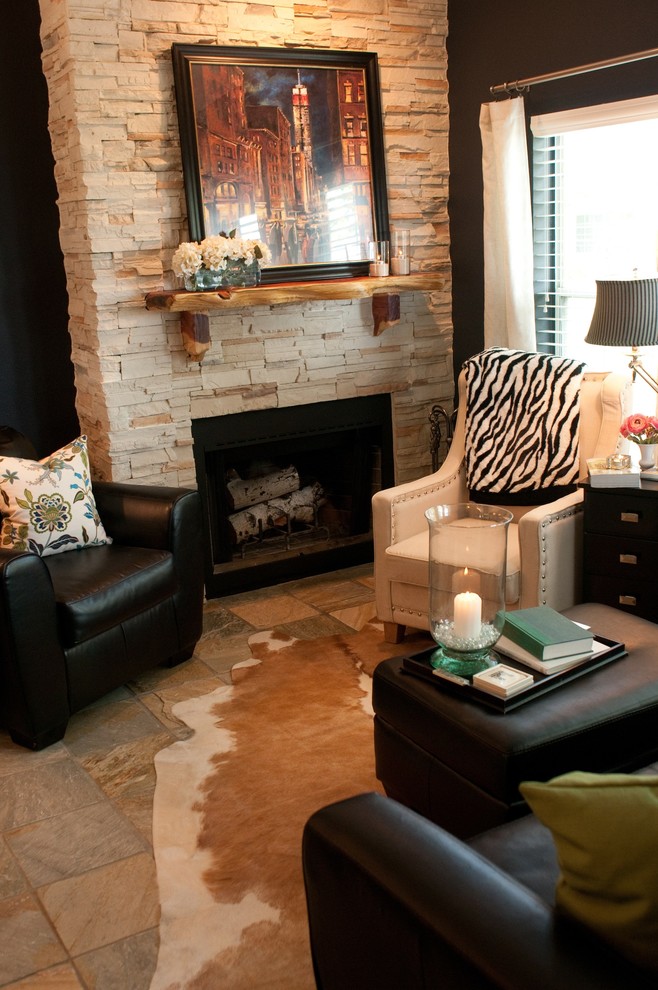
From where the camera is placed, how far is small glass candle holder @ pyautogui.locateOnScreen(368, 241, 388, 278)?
425 cm

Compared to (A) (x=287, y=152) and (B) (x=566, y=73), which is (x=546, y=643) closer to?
(B) (x=566, y=73)

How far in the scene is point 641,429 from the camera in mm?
3316

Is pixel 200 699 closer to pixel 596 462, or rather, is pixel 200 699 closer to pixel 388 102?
pixel 596 462

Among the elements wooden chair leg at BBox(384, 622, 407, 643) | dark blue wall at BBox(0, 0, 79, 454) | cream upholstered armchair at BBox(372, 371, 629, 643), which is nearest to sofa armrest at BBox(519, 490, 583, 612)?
cream upholstered armchair at BBox(372, 371, 629, 643)

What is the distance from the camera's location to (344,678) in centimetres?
345

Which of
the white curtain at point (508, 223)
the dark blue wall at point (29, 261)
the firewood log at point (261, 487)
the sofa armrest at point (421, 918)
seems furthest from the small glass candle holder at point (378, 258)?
the sofa armrest at point (421, 918)

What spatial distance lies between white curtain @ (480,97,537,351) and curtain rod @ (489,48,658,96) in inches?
2.5

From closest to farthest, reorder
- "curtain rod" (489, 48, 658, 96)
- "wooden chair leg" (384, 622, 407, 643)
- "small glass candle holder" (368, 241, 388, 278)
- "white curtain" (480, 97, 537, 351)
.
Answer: "curtain rod" (489, 48, 658, 96), "wooden chair leg" (384, 622, 407, 643), "white curtain" (480, 97, 537, 351), "small glass candle holder" (368, 241, 388, 278)

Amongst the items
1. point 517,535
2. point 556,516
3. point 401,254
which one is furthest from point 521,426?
point 401,254

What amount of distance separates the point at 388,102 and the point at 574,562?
2.30 meters

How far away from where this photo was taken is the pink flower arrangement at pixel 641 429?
3.31 m

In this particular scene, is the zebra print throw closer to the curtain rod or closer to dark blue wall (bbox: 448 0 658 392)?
dark blue wall (bbox: 448 0 658 392)

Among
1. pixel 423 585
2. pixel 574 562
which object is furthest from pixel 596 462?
pixel 423 585

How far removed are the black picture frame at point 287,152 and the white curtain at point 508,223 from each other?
0.51 m
